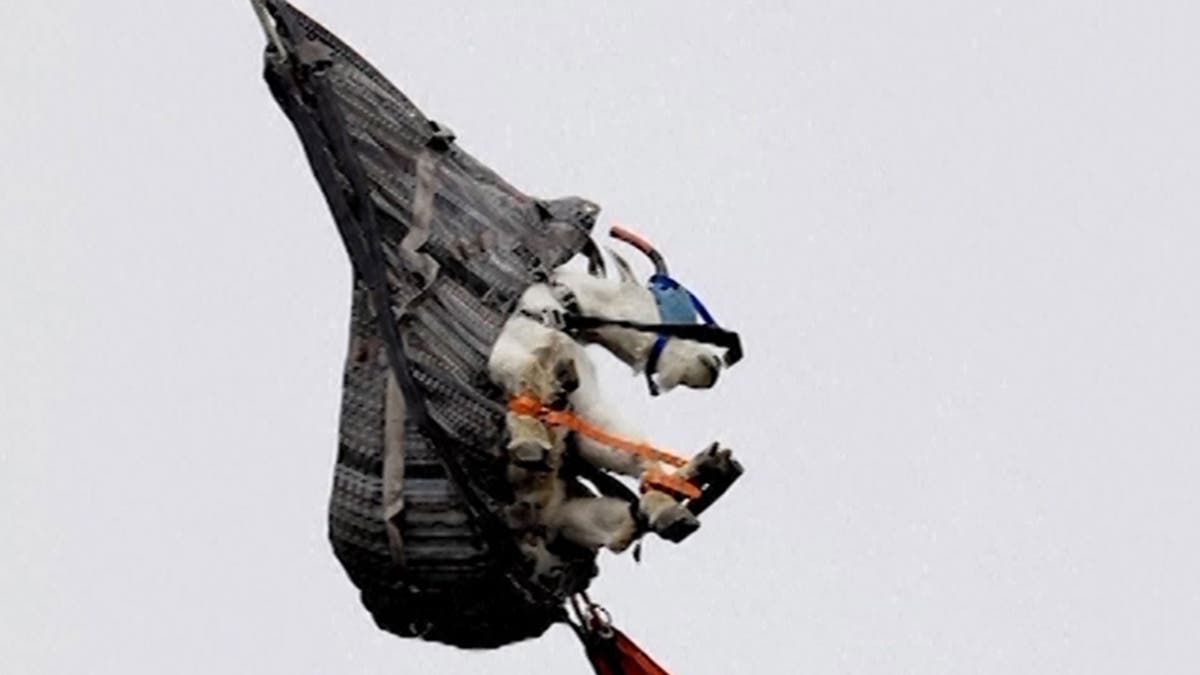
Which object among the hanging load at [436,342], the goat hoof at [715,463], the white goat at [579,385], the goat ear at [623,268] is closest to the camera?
the goat hoof at [715,463]

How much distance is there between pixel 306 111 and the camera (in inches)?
273

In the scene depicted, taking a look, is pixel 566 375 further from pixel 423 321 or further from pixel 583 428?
pixel 423 321

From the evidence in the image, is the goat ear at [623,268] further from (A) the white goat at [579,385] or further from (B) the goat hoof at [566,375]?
(B) the goat hoof at [566,375]

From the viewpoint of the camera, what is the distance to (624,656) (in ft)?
23.0

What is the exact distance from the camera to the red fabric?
7.01 metres

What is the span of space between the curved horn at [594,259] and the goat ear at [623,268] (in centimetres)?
2

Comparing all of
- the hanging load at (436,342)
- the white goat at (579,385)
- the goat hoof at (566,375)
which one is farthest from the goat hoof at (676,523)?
the goat hoof at (566,375)

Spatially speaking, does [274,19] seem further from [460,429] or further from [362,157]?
[460,429]

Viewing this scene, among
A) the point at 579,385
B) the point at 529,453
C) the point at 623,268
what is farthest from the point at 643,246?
the point at 529,453

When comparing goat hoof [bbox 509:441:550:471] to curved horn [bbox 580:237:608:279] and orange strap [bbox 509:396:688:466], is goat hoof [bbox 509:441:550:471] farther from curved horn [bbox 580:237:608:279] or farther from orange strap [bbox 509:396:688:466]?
curved horn [bbox 580:237:608:279]

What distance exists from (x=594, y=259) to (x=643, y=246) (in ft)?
0.28

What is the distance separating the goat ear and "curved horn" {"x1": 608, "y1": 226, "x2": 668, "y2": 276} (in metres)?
0.04

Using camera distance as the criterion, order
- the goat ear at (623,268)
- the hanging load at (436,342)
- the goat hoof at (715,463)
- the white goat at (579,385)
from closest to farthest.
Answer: the goat hoof at (715,463) < the white goat at (579,385) < the hanging load at (436,342) < the goat ear at (623,268)

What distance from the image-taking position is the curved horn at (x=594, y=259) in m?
6.96
